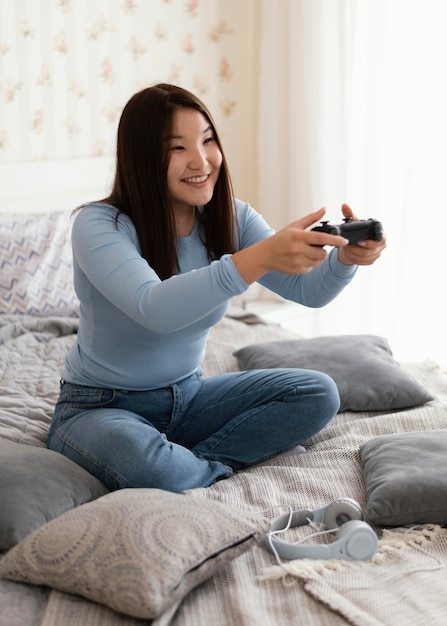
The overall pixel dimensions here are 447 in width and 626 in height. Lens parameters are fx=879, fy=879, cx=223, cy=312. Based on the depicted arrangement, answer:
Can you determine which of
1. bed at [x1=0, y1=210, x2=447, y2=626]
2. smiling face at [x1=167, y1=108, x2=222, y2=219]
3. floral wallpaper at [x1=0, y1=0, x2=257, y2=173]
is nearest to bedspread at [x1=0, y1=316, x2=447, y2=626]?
bed at [x1=0, y1=210, x2=447, y2=626]

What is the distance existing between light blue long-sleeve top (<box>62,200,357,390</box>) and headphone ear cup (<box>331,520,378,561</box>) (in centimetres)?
41

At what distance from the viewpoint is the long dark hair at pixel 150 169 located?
164cm

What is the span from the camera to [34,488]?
55.7 inches

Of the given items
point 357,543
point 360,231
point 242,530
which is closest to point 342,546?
point 357,543

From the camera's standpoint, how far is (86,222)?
1.60m

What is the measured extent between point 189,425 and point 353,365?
47cm

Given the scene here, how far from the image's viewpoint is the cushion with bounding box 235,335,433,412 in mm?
1952

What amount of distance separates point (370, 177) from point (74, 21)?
1.14m

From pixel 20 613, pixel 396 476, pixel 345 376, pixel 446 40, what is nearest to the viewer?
pixel 20 613

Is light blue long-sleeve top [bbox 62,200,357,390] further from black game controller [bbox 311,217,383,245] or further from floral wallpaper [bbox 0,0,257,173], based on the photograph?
floral wallpaper [bbox 0,0,257,173]

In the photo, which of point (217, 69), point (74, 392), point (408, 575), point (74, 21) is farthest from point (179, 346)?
point (217, 69)

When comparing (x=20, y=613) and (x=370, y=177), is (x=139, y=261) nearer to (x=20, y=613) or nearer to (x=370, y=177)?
(x=20, y=613)

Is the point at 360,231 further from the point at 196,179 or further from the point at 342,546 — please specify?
the point at 342,546

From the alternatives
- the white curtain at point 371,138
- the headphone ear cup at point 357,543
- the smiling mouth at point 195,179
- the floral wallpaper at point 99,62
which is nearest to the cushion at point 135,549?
the headphone ear cup at point 357,543
